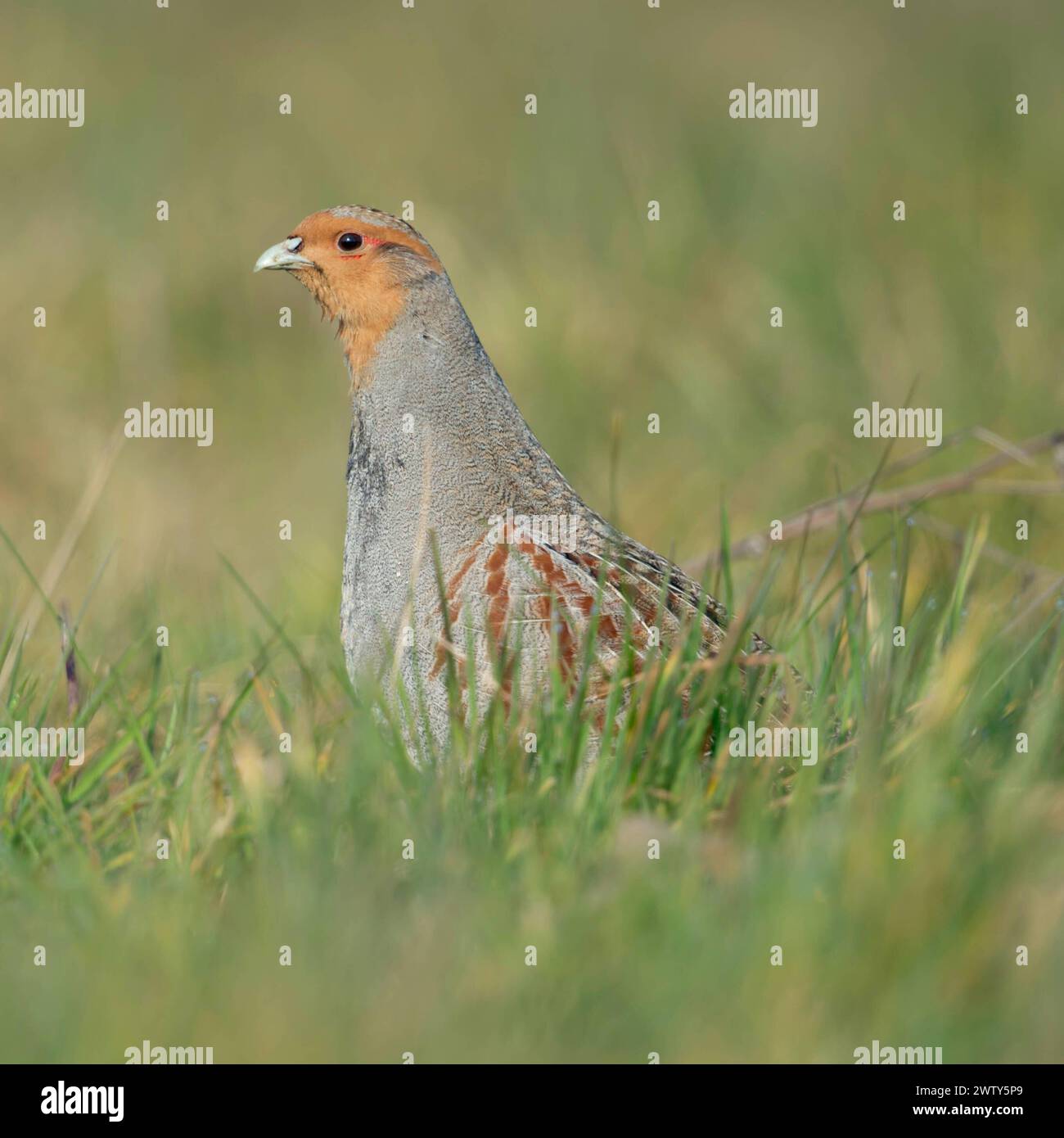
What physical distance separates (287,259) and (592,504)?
2332 mm

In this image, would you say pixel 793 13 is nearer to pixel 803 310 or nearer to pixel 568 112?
pixel 568 112

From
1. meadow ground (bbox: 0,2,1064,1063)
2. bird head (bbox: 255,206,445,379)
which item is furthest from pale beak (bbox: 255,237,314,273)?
meadow ground (bbox: 0,2,1064,1063)

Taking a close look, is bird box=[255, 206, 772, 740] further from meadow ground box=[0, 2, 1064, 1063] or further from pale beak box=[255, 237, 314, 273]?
meadow ground box=[0, 2, 1064, 1063]

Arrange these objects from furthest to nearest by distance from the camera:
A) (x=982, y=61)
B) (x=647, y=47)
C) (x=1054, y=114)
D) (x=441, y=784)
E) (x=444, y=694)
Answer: (x=647, y=47) → (x=982, y=61) → (x=1054, y=114) → (x=444, y=694) → (x=441, y=784)

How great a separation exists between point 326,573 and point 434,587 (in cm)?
277

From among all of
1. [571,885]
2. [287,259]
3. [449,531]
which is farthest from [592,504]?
[571,885]

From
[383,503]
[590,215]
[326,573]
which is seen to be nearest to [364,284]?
[383,503]

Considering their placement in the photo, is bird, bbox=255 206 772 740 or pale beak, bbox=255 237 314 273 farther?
pale beak, bbox=255 237 314 273

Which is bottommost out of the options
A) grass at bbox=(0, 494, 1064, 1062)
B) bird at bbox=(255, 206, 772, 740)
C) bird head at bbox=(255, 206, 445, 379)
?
grass at bbox=(0, 494, 1064, 1062)

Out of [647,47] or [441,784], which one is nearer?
[441,784]

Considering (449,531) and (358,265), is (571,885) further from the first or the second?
(358,265)

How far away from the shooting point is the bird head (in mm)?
4094

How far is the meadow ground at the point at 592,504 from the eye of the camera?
8.45 ft

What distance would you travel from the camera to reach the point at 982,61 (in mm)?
8102
